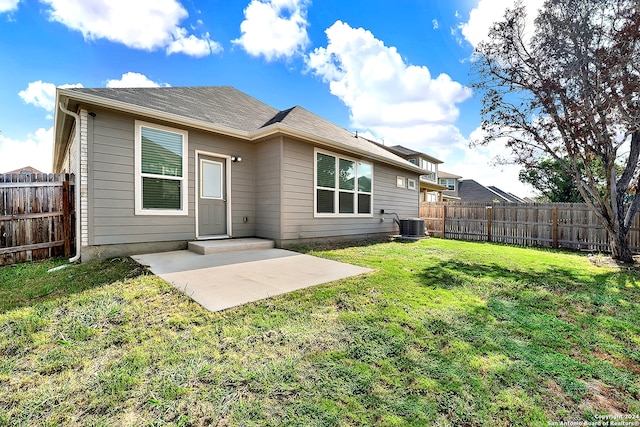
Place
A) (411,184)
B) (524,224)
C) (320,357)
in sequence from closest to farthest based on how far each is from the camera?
(320,357) → (524,224) → (411,184)

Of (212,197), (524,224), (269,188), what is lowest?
(524,224)

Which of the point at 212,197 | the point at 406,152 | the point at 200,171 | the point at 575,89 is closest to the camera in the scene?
the point at 575,89

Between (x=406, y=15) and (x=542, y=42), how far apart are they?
3803 mm

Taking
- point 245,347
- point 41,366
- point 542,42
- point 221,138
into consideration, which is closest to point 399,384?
point 245,347

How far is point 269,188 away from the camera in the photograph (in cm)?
687

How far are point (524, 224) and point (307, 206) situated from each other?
766 cm

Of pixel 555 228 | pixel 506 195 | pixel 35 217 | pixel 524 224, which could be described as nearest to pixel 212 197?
pixel 35 217

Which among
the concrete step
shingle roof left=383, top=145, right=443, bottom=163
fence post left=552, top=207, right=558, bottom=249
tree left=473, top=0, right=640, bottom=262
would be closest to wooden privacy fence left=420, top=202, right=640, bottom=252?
fence post left=552, top=207, right=558, bottom=249

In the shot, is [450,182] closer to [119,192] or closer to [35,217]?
[119,192]

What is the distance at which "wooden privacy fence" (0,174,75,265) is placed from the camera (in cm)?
497

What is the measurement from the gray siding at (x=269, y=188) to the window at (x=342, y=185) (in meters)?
1.28

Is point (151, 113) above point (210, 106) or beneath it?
beneath

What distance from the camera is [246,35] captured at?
8.35 metres

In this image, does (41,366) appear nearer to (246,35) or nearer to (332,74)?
(246,35)
